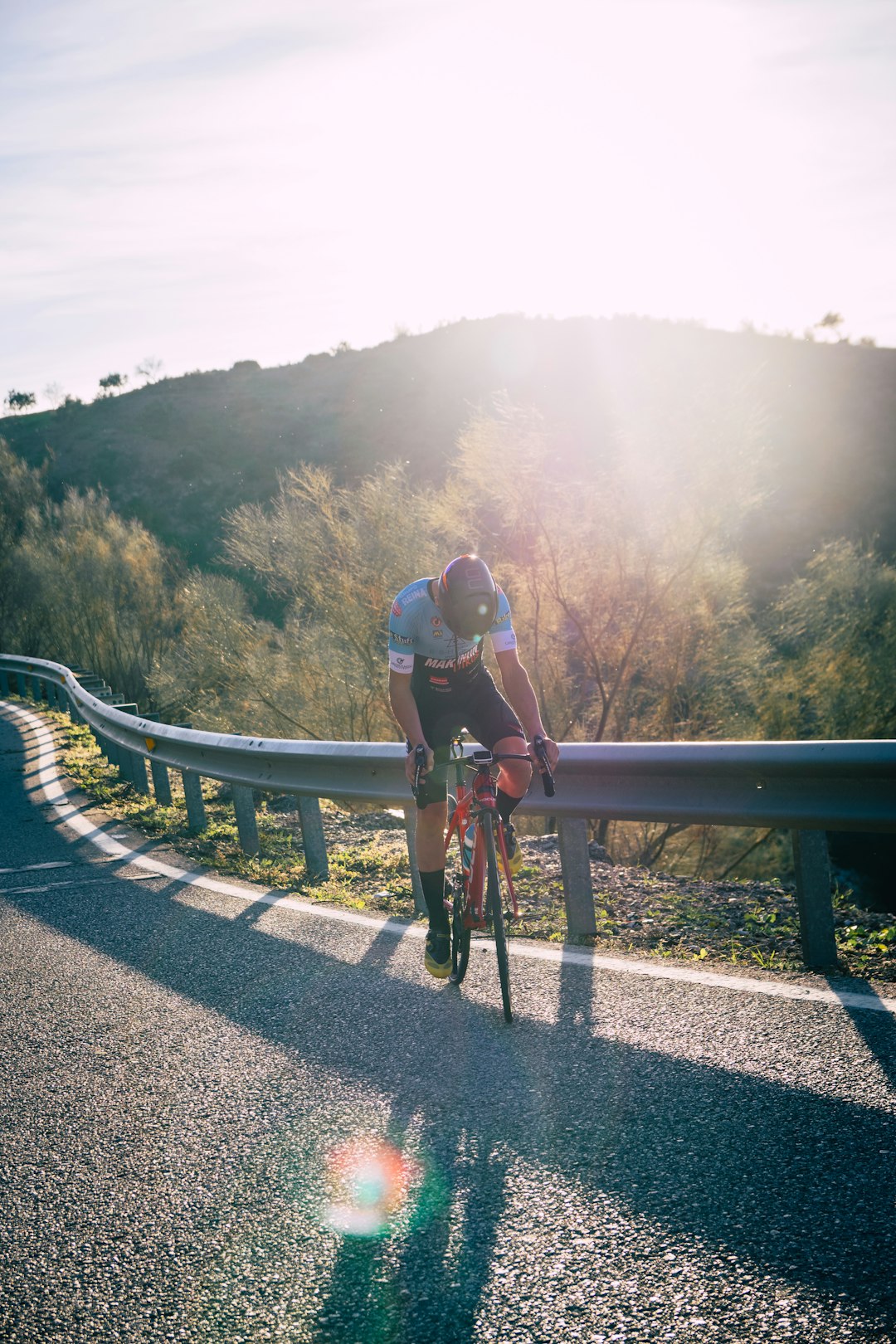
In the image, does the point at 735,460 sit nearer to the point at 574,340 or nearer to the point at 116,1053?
the point at 116,1053

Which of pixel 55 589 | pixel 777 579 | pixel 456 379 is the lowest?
pixel 777 579

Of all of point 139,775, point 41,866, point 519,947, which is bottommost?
point 139,775

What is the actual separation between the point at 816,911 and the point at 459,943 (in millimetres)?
1465

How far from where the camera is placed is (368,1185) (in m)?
2.87

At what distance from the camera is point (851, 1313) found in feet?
7.04

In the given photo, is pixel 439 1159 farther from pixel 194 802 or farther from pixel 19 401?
pixel 19 401

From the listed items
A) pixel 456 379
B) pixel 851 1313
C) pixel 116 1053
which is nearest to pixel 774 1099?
pixel 851 1313

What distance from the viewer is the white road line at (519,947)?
3.94 m

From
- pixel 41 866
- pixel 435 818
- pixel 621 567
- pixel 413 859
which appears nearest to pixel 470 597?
pixel 435 818

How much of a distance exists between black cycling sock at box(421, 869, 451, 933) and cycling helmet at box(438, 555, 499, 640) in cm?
113

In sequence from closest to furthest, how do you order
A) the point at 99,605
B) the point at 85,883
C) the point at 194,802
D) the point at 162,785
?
the point at 85,883 → the point at 194,802 → the point at 162,785 → the point at 99,605

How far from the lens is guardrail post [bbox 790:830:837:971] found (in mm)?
4297

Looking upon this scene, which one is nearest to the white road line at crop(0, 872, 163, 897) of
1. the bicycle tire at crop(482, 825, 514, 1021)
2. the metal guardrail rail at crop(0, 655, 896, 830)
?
the metal guardrail rail at crop(0, 655, 896, 830)

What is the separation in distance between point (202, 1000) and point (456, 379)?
75878 mm
